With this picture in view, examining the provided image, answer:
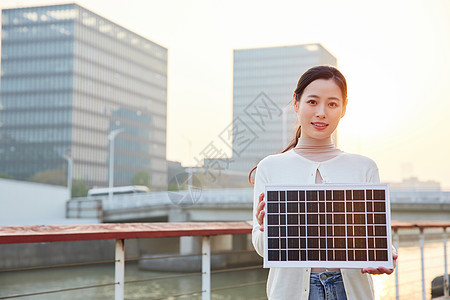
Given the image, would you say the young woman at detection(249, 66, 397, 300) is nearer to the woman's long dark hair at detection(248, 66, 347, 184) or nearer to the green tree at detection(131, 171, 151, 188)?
the woman's long dark hair at detection(248, 66, 347, 184)

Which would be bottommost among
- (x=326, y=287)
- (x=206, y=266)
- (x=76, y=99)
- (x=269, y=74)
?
(x=206, y=266)

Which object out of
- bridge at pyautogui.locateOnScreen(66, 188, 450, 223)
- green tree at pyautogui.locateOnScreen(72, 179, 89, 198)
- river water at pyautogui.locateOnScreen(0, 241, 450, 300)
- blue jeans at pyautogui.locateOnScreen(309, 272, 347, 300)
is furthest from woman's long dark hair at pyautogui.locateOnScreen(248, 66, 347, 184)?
green tree at pyautogui.locateOnScreen(72, 179, 89, 198)

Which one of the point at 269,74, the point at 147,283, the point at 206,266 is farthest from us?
the point at 269,74

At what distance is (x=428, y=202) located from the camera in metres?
24.0

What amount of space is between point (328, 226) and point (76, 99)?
78.4 m

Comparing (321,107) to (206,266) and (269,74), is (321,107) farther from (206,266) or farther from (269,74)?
(269,74)

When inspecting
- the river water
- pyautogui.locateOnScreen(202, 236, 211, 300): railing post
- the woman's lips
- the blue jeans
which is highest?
the woman's lips

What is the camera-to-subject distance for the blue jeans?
191 centimetres

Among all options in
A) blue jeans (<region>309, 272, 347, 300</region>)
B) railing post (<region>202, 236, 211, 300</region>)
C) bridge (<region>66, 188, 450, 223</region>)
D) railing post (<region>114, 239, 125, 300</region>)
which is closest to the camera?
blue jeans (<region>309, 272, 347, 300</region>)

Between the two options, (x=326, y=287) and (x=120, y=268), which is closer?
(x=326, y=287)

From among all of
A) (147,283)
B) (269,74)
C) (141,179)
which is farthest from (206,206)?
(269,74)

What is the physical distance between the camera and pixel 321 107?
201cm

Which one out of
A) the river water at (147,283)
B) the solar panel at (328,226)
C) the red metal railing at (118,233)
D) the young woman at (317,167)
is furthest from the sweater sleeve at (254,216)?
the river water at (147,283)

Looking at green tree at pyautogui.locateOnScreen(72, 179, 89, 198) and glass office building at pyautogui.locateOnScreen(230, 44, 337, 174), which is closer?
green tree at pyautogui.locateOnScreen(72, 179, 89, 198)
